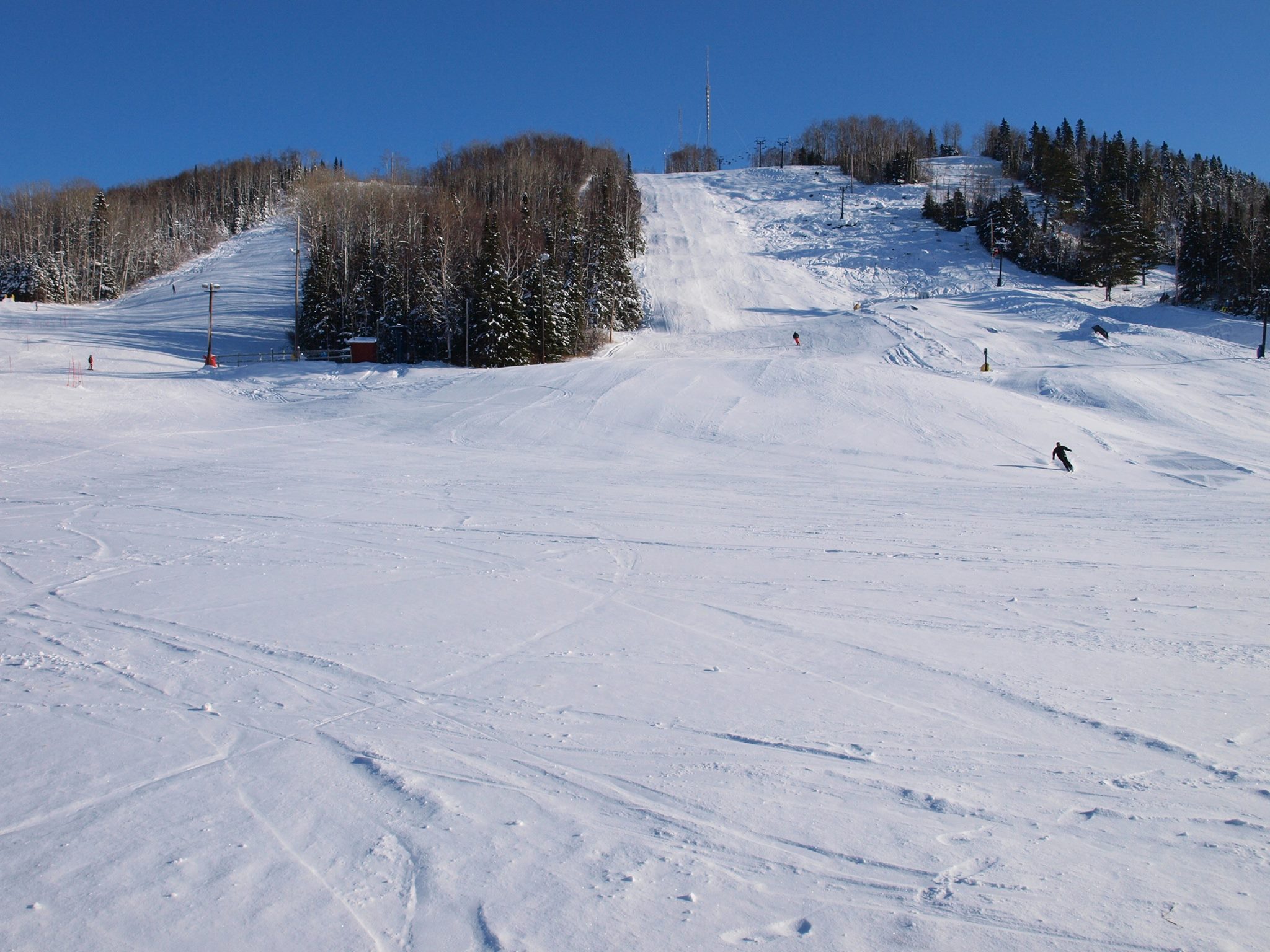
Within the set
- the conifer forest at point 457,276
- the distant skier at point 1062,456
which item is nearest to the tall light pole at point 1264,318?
the distant skier at point 1062,456

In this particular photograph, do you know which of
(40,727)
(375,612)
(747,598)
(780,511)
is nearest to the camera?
(40,727)

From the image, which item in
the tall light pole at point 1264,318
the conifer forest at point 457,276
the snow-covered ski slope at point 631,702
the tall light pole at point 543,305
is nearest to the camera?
the snow-covered ski slope at point 631,702

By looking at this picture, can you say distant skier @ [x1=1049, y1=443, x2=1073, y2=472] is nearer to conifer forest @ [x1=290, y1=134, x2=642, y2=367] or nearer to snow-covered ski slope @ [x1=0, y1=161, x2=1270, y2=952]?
snow-covered ski slope @ [x1=0, y1=161, x2=1270, y2=952]

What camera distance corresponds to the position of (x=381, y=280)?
4450 centimetres

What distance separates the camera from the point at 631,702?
585 centimetres

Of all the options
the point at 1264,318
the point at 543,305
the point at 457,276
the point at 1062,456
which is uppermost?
the point at 457,276

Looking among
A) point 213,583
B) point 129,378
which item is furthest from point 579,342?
point 213,583

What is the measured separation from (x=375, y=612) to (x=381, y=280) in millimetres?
40729

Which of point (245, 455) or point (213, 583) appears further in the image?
point (245, 455)

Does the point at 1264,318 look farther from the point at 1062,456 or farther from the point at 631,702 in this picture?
the point at 631,702

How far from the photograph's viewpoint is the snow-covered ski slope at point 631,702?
11.7 feet

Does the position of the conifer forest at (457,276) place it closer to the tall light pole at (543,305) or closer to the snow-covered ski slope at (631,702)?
the tall light pole at (543,305)

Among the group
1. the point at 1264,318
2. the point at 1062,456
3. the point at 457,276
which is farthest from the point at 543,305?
the point at 1264,318

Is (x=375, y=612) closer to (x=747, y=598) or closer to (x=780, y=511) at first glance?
(x=747, y=598)
